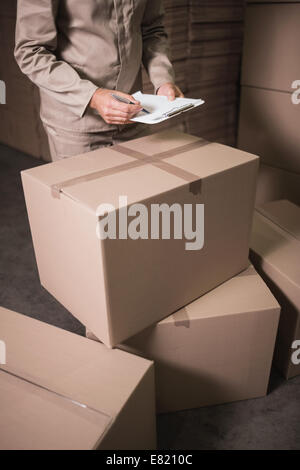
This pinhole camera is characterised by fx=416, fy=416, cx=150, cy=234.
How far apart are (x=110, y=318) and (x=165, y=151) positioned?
0.45m

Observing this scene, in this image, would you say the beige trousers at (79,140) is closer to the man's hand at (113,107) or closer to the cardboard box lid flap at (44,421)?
the man's hand at (113,107)

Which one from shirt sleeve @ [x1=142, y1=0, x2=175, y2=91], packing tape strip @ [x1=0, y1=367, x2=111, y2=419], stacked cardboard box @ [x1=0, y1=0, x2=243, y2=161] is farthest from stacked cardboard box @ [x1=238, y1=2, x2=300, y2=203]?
packing tape strip @ [x1=0, y1=367, x2=111, y2=419]

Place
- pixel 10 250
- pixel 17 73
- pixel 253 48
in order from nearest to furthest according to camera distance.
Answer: pixel 253 48, pixel 10 250, pixel 17 73

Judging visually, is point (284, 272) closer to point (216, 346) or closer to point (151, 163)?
point (216, 346)

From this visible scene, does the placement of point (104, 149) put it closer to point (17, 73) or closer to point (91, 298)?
point (91, 298)

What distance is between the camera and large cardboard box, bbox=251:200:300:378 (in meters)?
1.19

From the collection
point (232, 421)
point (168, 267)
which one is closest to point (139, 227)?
point (168, 267)

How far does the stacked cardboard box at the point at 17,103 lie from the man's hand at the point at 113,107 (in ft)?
5.69

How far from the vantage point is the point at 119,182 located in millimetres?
922

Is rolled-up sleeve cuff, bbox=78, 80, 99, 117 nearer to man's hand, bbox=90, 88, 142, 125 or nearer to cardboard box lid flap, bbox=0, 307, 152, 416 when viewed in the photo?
man's hand, bbox=90, 88, 142, 125

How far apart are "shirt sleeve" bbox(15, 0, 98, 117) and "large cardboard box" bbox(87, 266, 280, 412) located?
0.59 meters

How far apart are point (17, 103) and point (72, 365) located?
234 centimetres

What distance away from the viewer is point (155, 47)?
1.31m

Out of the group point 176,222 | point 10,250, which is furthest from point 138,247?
point 10,250
